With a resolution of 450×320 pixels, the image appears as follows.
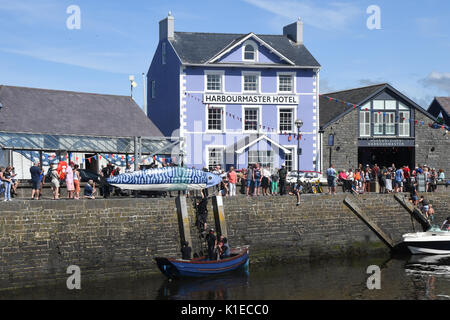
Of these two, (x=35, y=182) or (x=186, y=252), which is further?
(x=35, y=182)

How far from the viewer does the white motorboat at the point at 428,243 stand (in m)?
32.1

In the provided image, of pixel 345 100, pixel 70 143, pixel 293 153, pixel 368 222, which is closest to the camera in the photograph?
pixel 368 222


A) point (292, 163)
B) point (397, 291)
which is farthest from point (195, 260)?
point (292, 163)

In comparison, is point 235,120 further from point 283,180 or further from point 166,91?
point 283,180

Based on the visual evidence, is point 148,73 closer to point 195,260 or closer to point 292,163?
point 292,163

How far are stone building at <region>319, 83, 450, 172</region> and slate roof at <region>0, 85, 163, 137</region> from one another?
545 inches

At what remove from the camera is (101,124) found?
3850 centimetres

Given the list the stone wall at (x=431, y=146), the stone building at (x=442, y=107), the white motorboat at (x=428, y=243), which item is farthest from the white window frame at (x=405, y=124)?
the white motorboat at (x=428, y=243)

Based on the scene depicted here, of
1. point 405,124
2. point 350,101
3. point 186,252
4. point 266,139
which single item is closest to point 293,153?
point 266,139

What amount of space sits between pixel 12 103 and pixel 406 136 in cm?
2763

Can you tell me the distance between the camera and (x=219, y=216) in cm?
2894

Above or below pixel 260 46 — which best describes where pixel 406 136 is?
below

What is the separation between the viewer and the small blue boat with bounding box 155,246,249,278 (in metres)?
25.0

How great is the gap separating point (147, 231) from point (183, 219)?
5.47 ft
